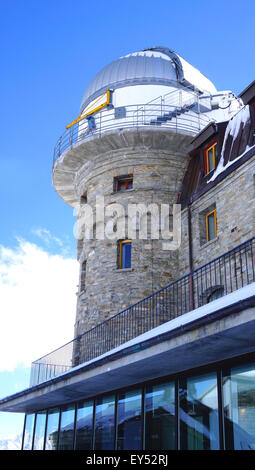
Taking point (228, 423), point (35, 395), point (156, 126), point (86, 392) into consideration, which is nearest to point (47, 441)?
point (35, 395)

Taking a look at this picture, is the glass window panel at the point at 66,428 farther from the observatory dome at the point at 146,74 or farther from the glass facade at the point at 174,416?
the observatory dome at the point at 146,74

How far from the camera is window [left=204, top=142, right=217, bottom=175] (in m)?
18.2

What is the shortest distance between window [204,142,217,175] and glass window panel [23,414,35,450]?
450 inches

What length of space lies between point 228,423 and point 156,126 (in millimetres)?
12411

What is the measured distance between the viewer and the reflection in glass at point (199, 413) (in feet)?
34.6

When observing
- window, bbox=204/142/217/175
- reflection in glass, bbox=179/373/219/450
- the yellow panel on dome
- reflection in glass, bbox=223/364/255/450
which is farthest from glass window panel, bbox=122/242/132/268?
reflection in glass, bbox=223/364/255/450

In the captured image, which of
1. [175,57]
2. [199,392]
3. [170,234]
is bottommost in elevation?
[199,392]

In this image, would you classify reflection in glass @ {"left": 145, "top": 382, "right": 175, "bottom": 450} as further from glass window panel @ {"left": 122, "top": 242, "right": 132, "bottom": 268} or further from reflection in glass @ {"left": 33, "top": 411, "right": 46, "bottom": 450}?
reflection in glass @ {"left": 33, "top": 411, "right": 46, "bottom": 450}

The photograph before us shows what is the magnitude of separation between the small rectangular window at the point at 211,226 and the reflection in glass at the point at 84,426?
21.6 feet

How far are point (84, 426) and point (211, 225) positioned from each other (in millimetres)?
7552

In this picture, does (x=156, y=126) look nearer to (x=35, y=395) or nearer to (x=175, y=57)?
(x=175, y=57)

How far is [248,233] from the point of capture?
1515 centimetres

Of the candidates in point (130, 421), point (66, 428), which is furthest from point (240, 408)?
point (66, 428)

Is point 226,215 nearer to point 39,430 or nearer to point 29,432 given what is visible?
point 39,430
